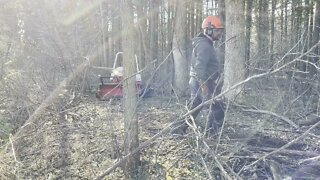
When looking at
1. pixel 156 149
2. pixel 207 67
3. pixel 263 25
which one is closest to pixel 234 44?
pixel 207 67

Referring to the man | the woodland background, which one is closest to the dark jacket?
the man

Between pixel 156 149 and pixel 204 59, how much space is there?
1.46 meters

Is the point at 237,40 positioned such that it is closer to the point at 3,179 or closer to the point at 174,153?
the point at 174,153

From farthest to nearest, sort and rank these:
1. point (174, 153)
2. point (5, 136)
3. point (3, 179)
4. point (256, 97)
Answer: point (256, 97)
point (5, 136)
point (174, 153)
point (3, 179)

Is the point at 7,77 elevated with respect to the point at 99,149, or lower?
elevated

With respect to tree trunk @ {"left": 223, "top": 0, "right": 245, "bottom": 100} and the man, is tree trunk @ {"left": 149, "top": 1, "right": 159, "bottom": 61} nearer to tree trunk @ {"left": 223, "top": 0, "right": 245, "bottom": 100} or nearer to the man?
tree trunk @ {"left": 223, "top": 0, "right": 245, "bottom": 100}

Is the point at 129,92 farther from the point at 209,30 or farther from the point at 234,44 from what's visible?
the point at 234,44

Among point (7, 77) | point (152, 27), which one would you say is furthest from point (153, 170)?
point (152, 27)

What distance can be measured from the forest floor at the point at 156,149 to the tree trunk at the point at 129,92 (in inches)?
6.0

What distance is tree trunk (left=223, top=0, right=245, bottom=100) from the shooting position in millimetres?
7966

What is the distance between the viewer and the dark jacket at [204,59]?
5.39m

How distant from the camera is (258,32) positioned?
13484mm

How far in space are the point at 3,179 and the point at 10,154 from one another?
1.97ft

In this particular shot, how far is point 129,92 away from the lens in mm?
4430
